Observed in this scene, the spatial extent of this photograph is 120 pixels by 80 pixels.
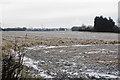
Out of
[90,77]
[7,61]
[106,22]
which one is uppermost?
[106,22]

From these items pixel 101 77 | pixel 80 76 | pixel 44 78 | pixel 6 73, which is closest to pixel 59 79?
pixel 44 78

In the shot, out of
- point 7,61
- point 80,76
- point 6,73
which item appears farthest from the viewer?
point 80,76

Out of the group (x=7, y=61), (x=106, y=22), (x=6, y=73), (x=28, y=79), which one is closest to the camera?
(x=7, y=61)

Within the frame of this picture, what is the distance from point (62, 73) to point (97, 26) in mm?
88043

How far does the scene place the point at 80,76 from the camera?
336 inches

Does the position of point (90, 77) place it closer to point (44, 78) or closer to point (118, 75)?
point (118, 75)

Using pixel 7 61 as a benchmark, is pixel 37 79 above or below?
below

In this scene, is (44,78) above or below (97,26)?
below

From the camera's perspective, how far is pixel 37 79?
25.4 feet

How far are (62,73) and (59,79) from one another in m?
1.14

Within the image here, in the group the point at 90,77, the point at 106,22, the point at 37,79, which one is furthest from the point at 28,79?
the point at 106,22

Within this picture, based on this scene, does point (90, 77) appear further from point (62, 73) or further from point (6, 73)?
point (6, 73)

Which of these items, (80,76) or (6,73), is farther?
(80,76)

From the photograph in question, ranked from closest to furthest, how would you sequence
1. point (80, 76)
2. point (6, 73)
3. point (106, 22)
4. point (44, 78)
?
point (6, 73), point (44, 78), point (80, 76), point (106, 22)
